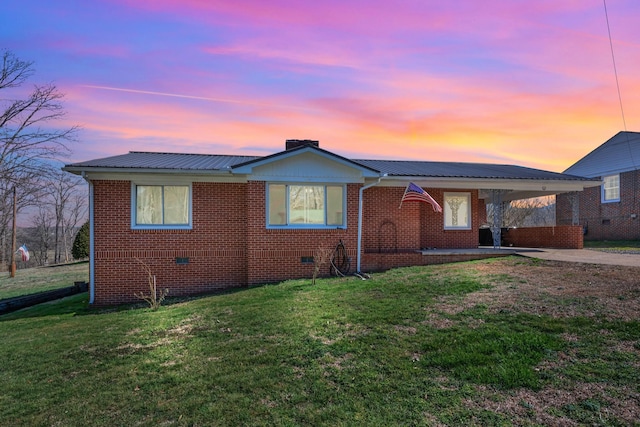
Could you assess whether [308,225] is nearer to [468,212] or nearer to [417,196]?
[417,196]

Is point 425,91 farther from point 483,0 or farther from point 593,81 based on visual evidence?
point 593,81

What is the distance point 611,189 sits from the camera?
2136cm

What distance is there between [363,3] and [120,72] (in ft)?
26.2

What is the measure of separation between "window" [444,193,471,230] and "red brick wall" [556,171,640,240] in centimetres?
1234

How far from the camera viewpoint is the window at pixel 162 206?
433 inches

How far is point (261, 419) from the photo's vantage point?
135 inches

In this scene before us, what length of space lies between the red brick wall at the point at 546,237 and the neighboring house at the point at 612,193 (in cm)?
632

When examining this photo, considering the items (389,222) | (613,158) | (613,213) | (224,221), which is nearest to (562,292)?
(389,222)

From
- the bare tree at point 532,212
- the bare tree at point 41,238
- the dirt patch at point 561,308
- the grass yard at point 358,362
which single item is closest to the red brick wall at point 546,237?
the dirt patch at point 561,308

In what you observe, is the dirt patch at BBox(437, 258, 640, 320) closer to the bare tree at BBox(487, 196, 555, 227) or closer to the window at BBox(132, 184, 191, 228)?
the window at BBox(132, 184, 191, 228)

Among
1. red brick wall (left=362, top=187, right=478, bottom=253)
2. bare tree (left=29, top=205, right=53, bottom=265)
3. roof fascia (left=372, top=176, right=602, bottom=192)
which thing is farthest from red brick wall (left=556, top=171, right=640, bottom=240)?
bare tree (left=29, top=205, right=53, bottom=265)

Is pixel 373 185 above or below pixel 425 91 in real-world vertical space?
below

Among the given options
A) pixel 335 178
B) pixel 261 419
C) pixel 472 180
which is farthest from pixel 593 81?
pixel 261 419

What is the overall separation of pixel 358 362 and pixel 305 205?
7404 millimetres
